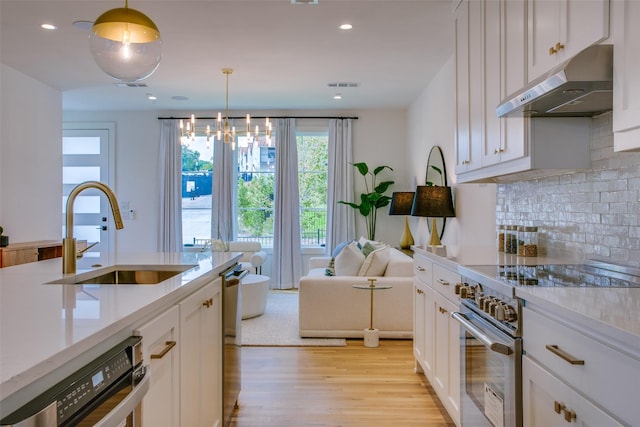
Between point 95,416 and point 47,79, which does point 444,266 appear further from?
point 47,79

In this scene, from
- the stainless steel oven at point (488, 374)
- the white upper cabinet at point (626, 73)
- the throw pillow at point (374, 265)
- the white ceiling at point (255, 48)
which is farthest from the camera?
the throw pillow at point (374, 265)

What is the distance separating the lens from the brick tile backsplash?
6.12 ft

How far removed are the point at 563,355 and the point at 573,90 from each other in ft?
3.20

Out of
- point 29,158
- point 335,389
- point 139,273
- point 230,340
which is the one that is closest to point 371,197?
point 335,389

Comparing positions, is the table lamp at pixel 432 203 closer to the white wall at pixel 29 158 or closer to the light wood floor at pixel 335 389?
the light wood floor at pixel 335 389

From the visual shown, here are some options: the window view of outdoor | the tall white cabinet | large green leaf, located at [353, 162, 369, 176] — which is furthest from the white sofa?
the window view of outdoor

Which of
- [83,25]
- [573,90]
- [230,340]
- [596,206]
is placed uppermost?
[83,25]

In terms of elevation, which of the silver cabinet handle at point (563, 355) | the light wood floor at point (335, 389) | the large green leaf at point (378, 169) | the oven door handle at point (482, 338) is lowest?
the light wood floor at point (335, 389)

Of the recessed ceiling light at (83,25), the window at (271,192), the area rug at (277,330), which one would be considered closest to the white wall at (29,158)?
the recessed ceiling light at (83,25)

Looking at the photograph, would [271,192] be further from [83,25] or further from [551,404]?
[551,404]

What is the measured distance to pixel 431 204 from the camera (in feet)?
14.0

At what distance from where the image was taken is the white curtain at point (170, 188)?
7020 millimetres

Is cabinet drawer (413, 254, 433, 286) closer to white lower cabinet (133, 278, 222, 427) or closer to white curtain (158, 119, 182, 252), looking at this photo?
white lower cabinet (133, 278, 222, 427)

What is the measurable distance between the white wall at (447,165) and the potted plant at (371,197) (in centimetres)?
44
